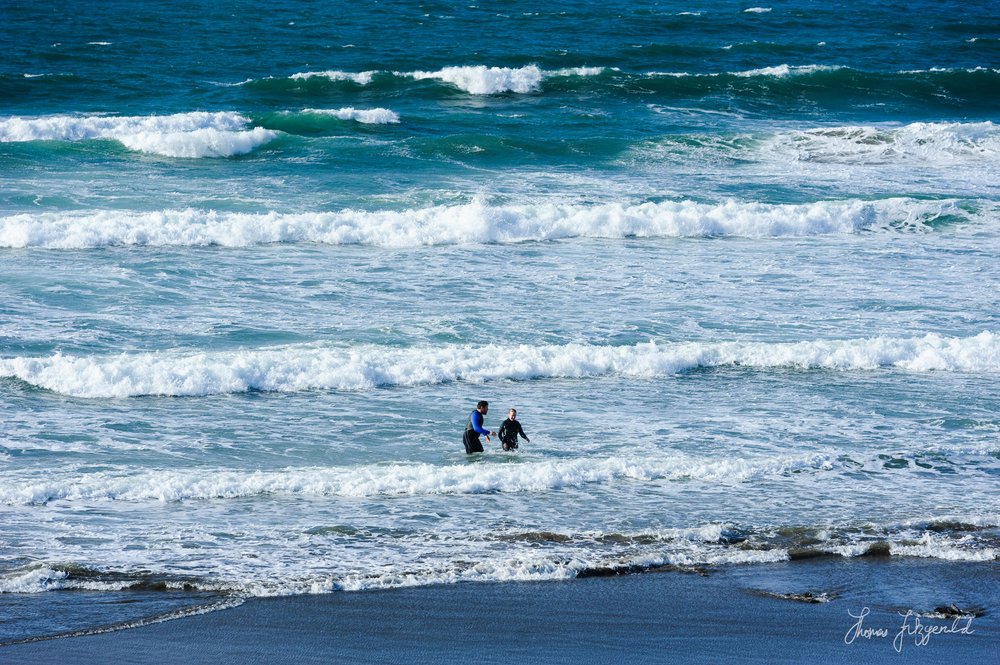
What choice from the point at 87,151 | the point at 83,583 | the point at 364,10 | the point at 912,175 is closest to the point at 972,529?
the point at 83,583

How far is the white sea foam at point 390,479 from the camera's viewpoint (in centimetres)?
1171

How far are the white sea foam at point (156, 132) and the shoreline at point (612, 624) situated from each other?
21.6m

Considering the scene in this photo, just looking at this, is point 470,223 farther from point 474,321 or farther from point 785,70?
point 785,70

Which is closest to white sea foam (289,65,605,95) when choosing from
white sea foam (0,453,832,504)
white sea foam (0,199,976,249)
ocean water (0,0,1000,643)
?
ocean water (0,0,1000,643)

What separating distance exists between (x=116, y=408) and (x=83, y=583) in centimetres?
510

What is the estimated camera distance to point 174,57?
3950 cm

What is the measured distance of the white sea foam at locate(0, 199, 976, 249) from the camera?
21734 millimetres

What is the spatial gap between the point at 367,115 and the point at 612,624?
83.6 ft

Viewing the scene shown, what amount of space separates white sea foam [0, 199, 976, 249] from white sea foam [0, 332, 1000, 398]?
6.39m

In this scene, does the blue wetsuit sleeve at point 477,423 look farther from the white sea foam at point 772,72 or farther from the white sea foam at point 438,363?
the white sea foam at point 772,72

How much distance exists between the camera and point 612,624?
9.24 m

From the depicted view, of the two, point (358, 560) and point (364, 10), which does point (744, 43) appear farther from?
point (358, 560)
